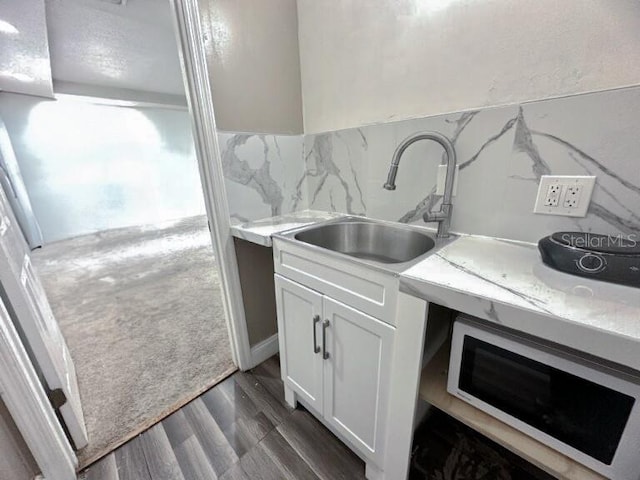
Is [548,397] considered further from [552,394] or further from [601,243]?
[601,243]

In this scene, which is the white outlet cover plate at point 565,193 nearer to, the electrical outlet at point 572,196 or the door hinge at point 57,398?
the electrical outlet at point 572,196

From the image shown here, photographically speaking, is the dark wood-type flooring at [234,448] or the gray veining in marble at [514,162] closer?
the gray veining in marble at [514,162]

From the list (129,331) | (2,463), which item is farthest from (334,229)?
(129,331)

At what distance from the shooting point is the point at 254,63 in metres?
1.26

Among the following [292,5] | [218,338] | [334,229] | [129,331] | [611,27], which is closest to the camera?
[611,27]

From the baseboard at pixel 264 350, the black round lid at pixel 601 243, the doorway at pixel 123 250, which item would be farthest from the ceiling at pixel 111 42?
the black round lid at pixel 601 243

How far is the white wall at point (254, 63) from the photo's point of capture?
44.1 inches

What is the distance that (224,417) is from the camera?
1.21 metres

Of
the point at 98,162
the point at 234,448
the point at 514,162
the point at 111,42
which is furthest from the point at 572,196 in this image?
the point at 98,162

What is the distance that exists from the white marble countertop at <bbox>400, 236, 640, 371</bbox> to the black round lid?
77 mm

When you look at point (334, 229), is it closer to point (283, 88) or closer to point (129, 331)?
point (283, 88)

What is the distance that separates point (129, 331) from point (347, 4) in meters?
2.51

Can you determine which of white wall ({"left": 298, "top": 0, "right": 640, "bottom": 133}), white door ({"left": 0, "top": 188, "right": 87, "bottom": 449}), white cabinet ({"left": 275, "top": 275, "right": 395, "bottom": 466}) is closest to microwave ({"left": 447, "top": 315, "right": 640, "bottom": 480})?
white cabinet ({"left": 275, "top": 275, "right": 395, "bottom": 466})

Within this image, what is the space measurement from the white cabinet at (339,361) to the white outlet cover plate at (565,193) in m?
0.65
